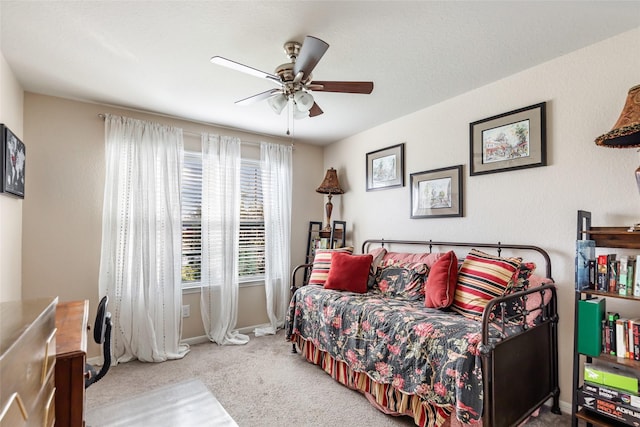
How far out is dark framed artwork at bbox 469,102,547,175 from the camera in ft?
7.55

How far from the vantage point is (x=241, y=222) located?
12.6 ft

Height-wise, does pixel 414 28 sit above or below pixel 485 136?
above

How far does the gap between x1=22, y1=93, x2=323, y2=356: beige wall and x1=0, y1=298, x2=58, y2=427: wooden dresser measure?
7.20ft

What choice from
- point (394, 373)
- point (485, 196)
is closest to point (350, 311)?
point (394, 373)

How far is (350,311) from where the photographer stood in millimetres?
2500

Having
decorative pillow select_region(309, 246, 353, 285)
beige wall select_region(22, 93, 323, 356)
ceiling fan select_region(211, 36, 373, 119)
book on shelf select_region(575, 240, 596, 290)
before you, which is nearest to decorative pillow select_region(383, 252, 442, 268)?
decorative pillow select_region(309, 246, 353, 285)

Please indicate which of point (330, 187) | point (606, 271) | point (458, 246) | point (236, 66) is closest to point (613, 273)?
point (606, 271)

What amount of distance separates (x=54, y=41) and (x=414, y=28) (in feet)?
7.21

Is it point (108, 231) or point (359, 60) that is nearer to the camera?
point (359, 60)

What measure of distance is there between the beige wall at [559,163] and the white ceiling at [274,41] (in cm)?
15

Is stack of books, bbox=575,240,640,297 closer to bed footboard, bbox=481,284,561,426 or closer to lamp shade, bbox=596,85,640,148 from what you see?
bed footboard, bbox=481,284,561,426

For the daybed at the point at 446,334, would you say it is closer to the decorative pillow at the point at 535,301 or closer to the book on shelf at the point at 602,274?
the decorative pillow at the point at 535,301

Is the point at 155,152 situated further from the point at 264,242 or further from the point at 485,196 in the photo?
the point at 485,196

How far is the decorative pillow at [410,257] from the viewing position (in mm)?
2843
